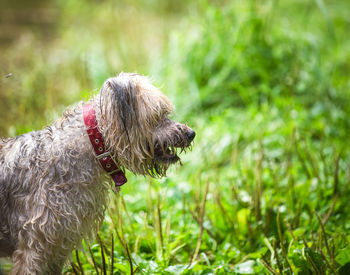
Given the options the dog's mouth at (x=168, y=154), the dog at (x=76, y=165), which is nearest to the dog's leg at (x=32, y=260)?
the dog at (x=76, y=165)

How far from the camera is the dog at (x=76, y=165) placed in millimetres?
2145

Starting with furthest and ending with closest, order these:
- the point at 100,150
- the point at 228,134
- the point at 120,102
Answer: the point at 228,134
the point at 100,150
the point at 120,102

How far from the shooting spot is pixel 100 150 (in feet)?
7.30

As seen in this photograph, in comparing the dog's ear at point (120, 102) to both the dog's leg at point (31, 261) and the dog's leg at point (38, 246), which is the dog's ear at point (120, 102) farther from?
the dog's leg at point (31, 261)

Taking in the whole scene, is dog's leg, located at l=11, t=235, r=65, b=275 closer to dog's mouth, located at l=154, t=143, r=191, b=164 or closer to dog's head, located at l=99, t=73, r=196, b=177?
dog's head, located at l=99, t=73, r=196, b=177

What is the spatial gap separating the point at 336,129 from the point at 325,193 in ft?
5.16

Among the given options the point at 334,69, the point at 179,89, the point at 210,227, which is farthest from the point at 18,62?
the point at 334,69

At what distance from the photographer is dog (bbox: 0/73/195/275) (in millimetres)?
2145

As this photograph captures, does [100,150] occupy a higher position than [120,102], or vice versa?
[120,102]

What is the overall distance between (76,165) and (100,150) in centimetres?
16

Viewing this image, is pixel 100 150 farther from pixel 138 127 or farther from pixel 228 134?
pixel 228 134

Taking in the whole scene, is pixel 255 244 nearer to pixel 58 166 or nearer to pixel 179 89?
pixel 58 166

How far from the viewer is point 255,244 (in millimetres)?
3207

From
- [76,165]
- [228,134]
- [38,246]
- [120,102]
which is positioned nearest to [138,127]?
[120,102]
